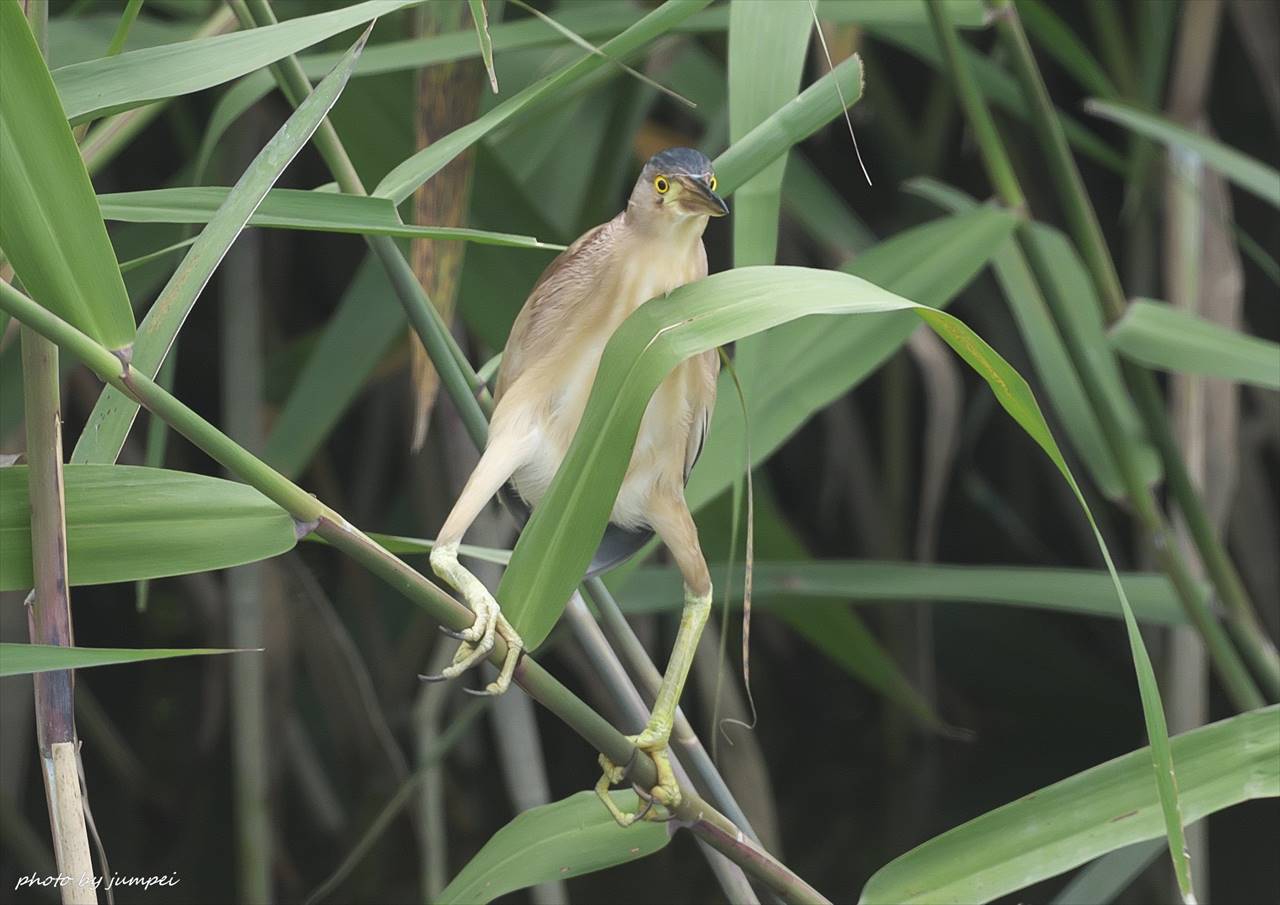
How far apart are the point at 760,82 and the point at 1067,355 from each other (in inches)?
20.7

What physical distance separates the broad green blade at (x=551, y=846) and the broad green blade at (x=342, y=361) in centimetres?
59

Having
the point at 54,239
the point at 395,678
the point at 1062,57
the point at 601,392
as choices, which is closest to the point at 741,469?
the point at 601,392

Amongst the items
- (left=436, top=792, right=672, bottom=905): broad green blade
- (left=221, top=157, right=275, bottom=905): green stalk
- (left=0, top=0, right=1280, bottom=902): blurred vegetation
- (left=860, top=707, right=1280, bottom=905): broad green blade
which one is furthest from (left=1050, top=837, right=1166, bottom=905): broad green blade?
(left=221, top=157, right=275, bottom=905): green stalk

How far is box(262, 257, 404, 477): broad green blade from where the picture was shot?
1.16 meters

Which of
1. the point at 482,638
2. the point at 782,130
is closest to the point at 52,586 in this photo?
the point at 482,638

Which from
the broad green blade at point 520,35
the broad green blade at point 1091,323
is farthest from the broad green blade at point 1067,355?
the broad green blade at point 520,35

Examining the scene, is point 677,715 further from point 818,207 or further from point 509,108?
point 818,207

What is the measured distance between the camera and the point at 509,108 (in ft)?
2.04

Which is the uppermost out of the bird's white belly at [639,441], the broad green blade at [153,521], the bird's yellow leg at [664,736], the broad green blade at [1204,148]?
the broad green blade at [1204,148]

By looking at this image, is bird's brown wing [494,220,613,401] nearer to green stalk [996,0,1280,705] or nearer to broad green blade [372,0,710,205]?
broad green blade [372,0,710,205]

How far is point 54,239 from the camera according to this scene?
0.46 metres

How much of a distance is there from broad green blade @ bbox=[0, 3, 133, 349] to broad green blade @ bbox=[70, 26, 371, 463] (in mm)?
37

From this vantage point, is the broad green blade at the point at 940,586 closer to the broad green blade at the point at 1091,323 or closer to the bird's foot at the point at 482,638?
the broad green blade at the point at 1091,323

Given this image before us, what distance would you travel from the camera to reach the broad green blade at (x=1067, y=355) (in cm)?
112
